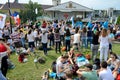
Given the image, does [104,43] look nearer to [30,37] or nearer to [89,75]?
[30,37]

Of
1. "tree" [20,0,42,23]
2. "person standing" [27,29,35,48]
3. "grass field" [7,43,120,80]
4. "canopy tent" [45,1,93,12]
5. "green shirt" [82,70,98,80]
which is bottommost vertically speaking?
"tree" [20,0,42,23]

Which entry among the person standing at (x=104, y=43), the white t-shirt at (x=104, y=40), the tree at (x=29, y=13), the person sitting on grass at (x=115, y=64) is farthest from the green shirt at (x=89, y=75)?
the tree at (x=29, y=13)

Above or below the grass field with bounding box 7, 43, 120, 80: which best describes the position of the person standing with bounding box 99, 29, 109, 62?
above

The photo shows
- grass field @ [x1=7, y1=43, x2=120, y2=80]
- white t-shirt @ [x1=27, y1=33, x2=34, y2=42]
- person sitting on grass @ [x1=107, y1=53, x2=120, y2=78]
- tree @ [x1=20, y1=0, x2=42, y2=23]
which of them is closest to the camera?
person sitting on grass @ [x1=107, y1=53, x2=120, y2=78]

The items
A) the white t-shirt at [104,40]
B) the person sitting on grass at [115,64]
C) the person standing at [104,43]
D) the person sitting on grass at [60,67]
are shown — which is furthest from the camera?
the white t-shirt at [104,40]

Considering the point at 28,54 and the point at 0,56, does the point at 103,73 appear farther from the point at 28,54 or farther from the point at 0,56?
the point at 28,54

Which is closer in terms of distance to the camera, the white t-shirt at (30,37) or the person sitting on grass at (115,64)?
the person sitting on grass at (115,64)

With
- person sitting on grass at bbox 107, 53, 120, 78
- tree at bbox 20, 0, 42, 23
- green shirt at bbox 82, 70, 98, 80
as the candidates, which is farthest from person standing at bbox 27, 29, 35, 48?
tree at bbox 20, 0, 42, 23

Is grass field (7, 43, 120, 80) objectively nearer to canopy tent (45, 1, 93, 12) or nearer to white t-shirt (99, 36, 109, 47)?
white t-shirt (99, 36, 109, 47)

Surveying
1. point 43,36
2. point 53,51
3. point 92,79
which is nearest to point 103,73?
point 92,79

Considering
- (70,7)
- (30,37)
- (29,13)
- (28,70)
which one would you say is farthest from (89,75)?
(70,7)

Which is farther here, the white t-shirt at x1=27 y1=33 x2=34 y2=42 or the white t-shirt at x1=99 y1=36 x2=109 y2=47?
the white t-shirt at x1=27 y1=33 x2=34 y2=42

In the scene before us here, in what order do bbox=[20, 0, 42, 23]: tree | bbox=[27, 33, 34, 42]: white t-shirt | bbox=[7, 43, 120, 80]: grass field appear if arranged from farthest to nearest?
bbox=[20, 0, 42, 23]: tree → bbox=[27, 33, 34, 42]: white t-shirt → bbox=[7, 43, 120, 80]: grass field

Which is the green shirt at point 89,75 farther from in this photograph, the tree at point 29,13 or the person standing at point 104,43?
the tree at point 29,13
